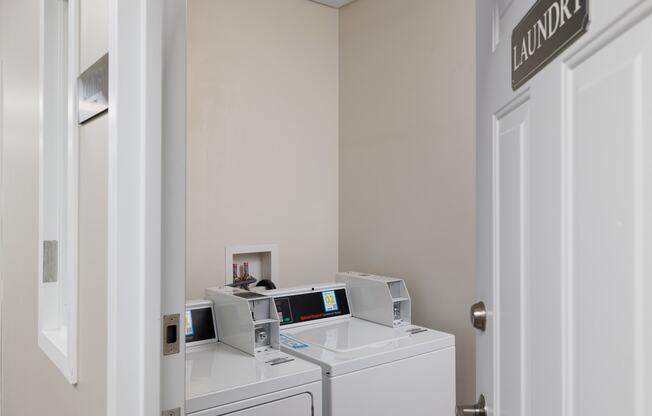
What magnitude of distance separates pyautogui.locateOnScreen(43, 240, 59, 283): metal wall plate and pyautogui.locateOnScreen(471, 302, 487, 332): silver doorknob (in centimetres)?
131

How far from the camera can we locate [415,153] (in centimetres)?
269

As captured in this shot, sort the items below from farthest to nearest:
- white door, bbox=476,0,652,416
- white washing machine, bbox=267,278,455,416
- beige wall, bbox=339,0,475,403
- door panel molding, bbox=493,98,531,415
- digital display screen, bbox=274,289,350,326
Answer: beige wall, bbox=339,0,475,403 < digital display screen, bbox=274,289,350,326 < white washing machine, bbox=267,278,455,416 < door panel molding, bbox=493,98,531,415 < white door, bbox=476,0,652,416

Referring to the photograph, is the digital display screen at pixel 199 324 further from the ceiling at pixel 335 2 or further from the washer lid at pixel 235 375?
the ceiling at pixel 335 2

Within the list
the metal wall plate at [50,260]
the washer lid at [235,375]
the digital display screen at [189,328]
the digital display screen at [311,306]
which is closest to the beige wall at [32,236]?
the metal wall plate at [50,260]

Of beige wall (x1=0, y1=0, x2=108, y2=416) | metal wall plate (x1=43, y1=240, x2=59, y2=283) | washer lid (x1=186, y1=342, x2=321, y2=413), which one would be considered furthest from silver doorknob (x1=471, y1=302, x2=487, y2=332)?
metal wall plate (x1=43, y1=240, x2=59, y2=283)

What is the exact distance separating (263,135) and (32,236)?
1443mm

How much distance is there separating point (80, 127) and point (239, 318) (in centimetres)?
105

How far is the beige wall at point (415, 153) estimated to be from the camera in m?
2.44

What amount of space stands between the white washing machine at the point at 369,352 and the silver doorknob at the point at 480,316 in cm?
92

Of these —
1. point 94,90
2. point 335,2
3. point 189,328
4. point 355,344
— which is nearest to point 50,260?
point 189,328

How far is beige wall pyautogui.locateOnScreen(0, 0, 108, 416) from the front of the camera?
1.02 m

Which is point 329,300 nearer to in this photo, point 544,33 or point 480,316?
point 480,316

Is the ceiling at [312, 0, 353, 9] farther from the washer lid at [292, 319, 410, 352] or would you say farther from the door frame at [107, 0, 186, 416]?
the door frame at [107, 0, 186, 416]

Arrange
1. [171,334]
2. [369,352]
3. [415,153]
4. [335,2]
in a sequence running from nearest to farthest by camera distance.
→ [171,334], [369,352], [415,153], [335,2]
